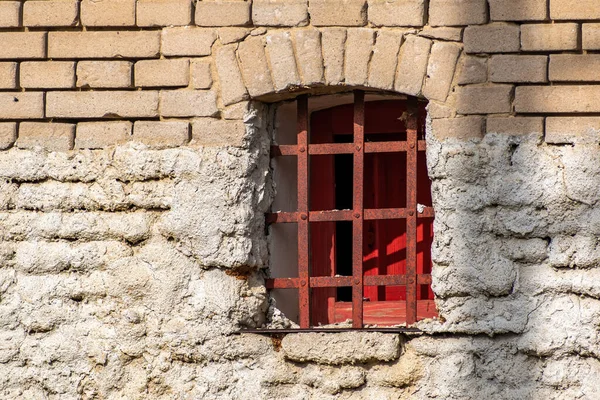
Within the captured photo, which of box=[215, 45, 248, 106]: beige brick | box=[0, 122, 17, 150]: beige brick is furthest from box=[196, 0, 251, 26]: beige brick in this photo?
box=[0, 122, 17, 150]: beige brick

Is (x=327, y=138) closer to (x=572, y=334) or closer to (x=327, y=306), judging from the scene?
(x=327, y=306)

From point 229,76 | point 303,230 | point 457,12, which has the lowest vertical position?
point 303,230

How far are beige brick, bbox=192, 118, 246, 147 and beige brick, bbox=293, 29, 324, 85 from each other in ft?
1.19

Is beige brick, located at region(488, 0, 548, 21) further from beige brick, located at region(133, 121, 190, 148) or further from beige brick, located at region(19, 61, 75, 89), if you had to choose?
beige brick, located at region(19, 61, 75, 89)

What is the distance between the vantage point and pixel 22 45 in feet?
13.1

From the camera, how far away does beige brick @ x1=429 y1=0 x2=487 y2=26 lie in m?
3.80

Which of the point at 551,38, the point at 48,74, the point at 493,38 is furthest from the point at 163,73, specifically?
the point at 551,38

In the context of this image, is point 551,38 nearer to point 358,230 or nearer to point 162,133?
point 358,230

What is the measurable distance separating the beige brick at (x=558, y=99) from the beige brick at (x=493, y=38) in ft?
0.63

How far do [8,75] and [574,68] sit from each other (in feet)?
8.31

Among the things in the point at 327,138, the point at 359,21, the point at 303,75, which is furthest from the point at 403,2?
the point at 327,138

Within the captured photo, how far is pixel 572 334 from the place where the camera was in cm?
371

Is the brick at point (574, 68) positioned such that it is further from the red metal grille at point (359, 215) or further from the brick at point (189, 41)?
the brick at point (189, 41)

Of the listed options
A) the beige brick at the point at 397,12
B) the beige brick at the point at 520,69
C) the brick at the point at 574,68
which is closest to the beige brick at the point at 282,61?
the beige brick at the point at 397,12
